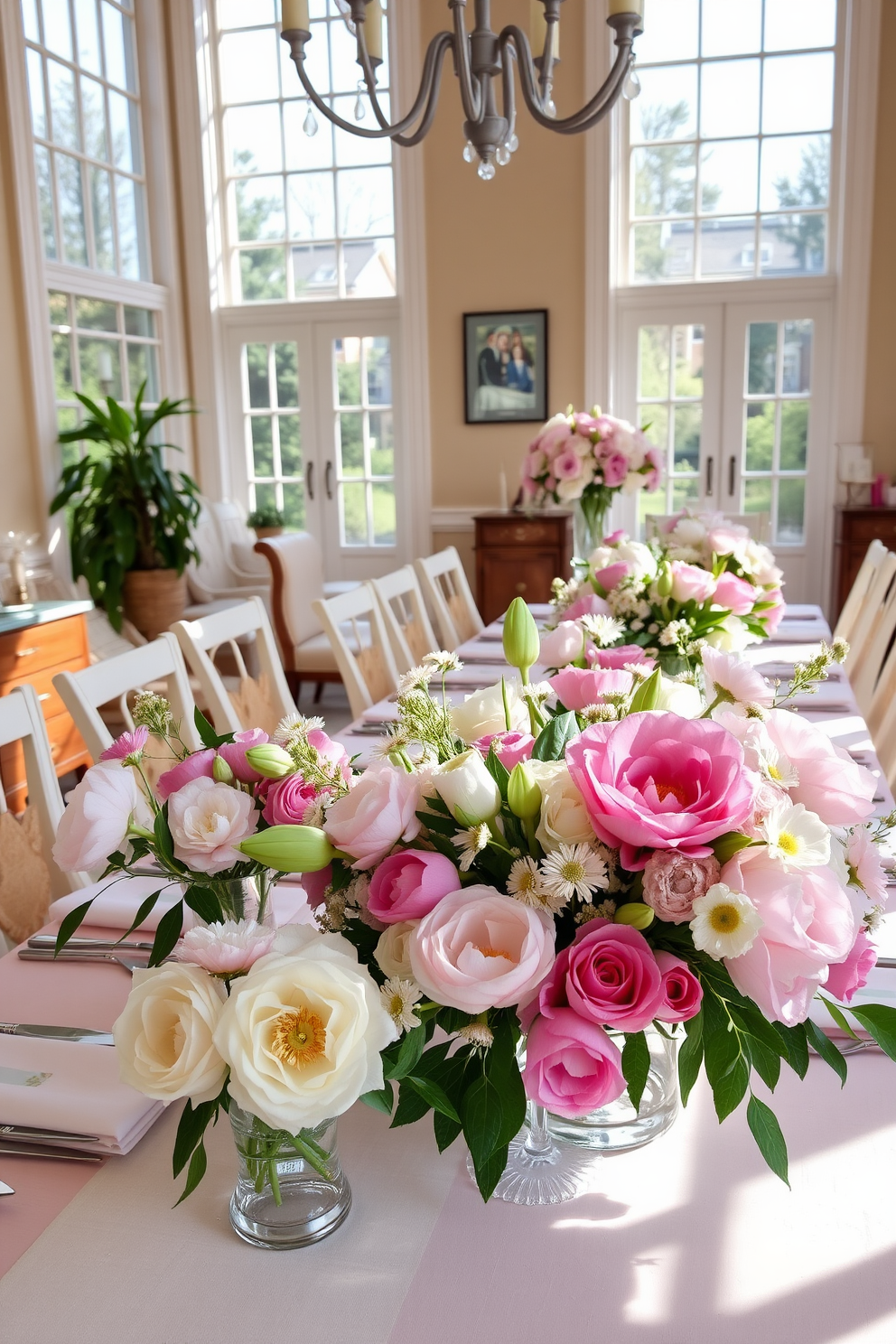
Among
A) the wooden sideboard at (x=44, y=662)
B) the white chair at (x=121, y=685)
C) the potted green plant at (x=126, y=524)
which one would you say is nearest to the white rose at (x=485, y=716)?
the white chair at (x=121, y=685)

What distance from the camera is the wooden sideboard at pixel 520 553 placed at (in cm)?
566

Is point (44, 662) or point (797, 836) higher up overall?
point (797, 836)

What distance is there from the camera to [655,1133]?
881 millimetres

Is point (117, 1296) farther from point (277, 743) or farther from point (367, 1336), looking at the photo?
point (277, 743)

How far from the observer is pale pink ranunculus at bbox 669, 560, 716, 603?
72.8 inches

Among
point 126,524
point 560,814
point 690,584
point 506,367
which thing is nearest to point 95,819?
point 560,814

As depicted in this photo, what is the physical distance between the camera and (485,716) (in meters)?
0.86

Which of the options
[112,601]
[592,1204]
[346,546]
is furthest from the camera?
[346,546]

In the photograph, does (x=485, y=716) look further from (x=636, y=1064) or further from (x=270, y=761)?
(x=636, y=1064)

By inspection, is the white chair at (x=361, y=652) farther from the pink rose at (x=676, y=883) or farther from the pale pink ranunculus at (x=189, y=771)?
the pink rose at (x=676, y=883)

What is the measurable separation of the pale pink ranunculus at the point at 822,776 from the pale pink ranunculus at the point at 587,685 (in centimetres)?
16

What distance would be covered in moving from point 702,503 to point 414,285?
1.99 metres

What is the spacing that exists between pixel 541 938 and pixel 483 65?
239 cm

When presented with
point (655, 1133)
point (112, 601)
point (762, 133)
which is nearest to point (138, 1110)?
point (655, 1133)
